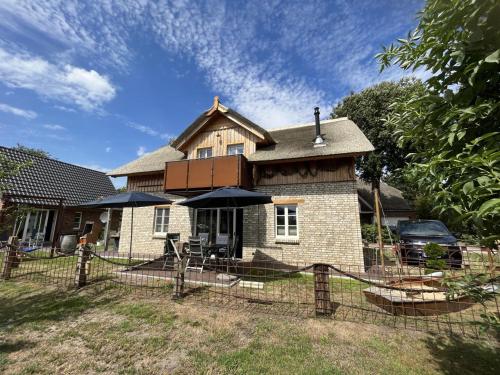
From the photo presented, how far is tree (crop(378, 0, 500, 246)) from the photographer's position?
5.29 feet

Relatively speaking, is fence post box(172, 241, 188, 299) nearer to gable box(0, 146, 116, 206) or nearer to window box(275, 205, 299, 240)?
window box(275, 205, 299, 240)

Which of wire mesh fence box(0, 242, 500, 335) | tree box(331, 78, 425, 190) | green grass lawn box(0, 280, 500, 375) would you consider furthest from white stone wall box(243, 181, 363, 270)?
tree box(331, 78, 425, 190)

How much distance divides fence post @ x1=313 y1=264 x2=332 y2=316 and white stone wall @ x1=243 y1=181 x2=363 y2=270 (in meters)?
5.42

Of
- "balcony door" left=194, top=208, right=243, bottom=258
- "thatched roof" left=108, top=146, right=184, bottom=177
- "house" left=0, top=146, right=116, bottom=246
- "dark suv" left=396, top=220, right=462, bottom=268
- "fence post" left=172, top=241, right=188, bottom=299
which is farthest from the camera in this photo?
"house" left=0, top=146, right=116, bottom=246

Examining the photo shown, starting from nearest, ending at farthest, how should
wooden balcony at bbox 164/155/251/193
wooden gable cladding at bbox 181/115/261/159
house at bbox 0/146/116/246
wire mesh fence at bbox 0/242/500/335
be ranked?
wire mesh fence at bbox 0/242/500/335
wooden balcony at bbox 164/155/251/193
wooden gable cladding at bbox 181/115/261/159
house at bbox 0/146/116/246

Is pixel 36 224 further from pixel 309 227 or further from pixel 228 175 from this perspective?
pixel 309 227

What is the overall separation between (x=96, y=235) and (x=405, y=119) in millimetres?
21232

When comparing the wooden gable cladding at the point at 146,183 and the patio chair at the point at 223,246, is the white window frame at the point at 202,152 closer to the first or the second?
the wooden gable cladding at the point at 146,183

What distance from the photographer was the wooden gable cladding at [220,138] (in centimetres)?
1305

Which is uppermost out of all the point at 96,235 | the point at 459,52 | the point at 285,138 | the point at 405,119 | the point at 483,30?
the point at 285,138

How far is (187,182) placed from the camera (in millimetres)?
12094


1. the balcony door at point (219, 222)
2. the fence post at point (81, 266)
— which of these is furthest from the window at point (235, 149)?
the fence post at point (81, 266)

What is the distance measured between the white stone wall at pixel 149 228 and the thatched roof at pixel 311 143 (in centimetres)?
504

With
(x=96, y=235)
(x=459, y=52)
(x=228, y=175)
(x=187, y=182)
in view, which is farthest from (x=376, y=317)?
(x=96, y=235)
